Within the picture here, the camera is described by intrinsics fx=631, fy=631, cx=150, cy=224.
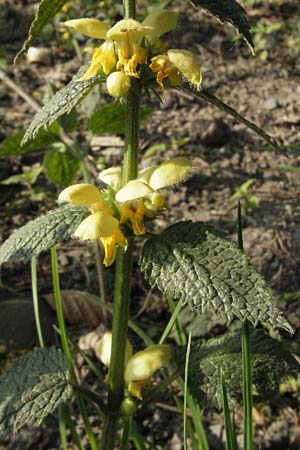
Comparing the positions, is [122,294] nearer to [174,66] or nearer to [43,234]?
[43,234]

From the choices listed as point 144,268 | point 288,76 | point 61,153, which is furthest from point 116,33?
point 288,76

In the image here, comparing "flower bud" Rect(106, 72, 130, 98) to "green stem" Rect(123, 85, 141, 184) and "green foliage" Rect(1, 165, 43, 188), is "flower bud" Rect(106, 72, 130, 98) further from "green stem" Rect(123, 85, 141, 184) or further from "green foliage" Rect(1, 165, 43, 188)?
"green foliage" Rect(1, 165, 43, 188)

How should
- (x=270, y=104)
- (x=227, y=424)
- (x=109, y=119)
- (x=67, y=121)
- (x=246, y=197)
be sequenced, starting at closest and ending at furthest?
(x=227, y=424), (x=109, y=119), (x=67, y=121), (x=246, y=197), (x=270, y=104)

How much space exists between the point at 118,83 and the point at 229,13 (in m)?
0.15

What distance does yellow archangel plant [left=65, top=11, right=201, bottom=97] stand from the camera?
768mm

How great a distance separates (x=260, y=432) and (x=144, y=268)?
2.74 feet

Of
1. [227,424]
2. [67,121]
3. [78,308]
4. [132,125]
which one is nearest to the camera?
[132,125]

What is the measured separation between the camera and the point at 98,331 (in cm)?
171

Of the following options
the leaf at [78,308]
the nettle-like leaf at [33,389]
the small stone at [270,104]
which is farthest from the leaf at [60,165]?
the small stone at [270,104]

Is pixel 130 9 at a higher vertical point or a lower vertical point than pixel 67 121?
higher

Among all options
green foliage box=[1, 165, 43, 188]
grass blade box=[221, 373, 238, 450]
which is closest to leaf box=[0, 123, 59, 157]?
grass blade box=[221, 373, 238, 450]

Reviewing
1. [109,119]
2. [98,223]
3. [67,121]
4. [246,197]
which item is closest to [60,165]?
[67,121]

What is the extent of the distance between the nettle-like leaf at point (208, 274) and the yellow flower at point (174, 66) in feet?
0.66

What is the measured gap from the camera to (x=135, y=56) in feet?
2.55
